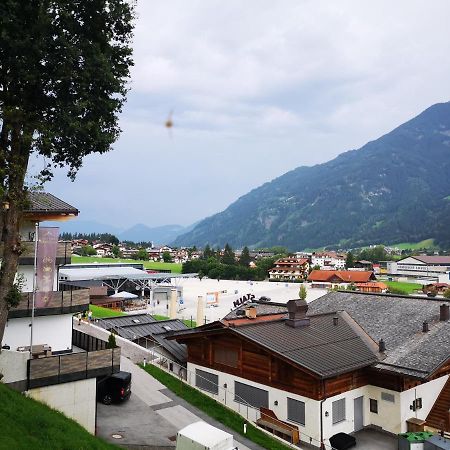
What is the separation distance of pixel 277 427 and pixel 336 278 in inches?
4823

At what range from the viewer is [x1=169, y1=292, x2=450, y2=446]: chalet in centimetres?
2223

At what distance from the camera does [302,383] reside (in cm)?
2227

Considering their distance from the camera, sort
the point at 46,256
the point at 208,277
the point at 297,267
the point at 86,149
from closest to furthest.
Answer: the point at 86,149
the point at 46,256
the point at 208,277
the point at 297,267

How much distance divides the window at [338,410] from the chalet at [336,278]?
114m

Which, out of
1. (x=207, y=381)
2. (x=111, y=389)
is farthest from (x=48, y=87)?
(x=207, y=381)

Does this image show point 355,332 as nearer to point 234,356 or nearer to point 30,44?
point 234,356

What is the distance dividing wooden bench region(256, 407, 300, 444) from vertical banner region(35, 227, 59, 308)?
468 inches

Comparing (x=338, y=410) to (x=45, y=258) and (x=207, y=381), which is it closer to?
(x=207, y=381)

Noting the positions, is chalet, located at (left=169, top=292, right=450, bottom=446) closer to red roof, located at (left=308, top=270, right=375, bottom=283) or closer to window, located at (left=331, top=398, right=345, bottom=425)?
window, located at (left=331, top=398, right=345, bottom=425)

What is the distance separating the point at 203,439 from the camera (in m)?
13.9

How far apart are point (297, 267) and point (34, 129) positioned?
523 feet

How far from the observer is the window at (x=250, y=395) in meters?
24.1

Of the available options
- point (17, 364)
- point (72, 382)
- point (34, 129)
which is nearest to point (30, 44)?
point (34, 129)

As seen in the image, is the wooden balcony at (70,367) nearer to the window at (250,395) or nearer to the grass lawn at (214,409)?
the grass lawn at (214,409)
